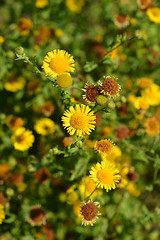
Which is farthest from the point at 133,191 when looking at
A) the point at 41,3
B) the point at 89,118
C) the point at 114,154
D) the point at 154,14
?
the point at 41,3

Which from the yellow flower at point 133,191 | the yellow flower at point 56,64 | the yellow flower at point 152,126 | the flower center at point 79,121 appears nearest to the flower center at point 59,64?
the yellow flower at point 56,64

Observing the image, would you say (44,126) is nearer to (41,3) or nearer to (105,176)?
(105,176)

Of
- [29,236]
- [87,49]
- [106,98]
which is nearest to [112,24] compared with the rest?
[87,49]

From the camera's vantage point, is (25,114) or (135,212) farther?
(25,114)

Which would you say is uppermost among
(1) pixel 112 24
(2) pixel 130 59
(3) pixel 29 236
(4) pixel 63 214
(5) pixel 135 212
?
(1) pixel 112 24

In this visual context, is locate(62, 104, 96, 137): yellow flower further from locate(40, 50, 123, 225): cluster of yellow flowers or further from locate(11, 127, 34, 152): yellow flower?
locate(11, 127, 34, 152): yellow flower

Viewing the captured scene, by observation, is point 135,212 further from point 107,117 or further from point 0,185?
point 0,185

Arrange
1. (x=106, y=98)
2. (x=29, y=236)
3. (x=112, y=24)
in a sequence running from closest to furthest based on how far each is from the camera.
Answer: (x=106, y=98)
(x=29, y=236)
(x=112, y=24)
